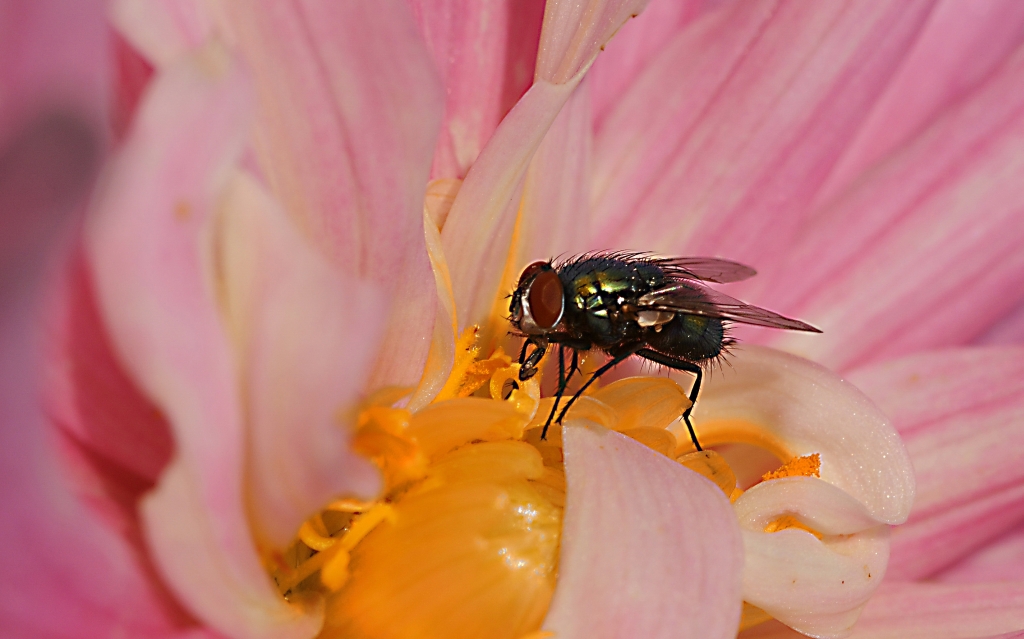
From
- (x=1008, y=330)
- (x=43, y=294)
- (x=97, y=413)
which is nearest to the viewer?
(x=43, y=294)

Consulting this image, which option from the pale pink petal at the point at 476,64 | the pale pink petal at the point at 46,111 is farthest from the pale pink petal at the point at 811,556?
the pale pink petal at the point at 46,111

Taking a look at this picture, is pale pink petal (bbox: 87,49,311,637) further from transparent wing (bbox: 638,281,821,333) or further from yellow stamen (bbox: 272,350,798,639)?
transparent wing (bbox: 638,281,821,333)

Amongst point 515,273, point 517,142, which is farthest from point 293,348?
point 515,273

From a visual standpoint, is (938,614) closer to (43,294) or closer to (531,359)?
(531,359)

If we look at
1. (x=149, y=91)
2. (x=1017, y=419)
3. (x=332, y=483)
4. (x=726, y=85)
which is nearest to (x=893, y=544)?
(x=1017, y=419)

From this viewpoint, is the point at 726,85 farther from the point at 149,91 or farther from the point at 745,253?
the point at 149,91

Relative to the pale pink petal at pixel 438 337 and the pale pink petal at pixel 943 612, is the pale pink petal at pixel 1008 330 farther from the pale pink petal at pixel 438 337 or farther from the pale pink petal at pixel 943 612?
the pale pink petal at pixel 438 337
